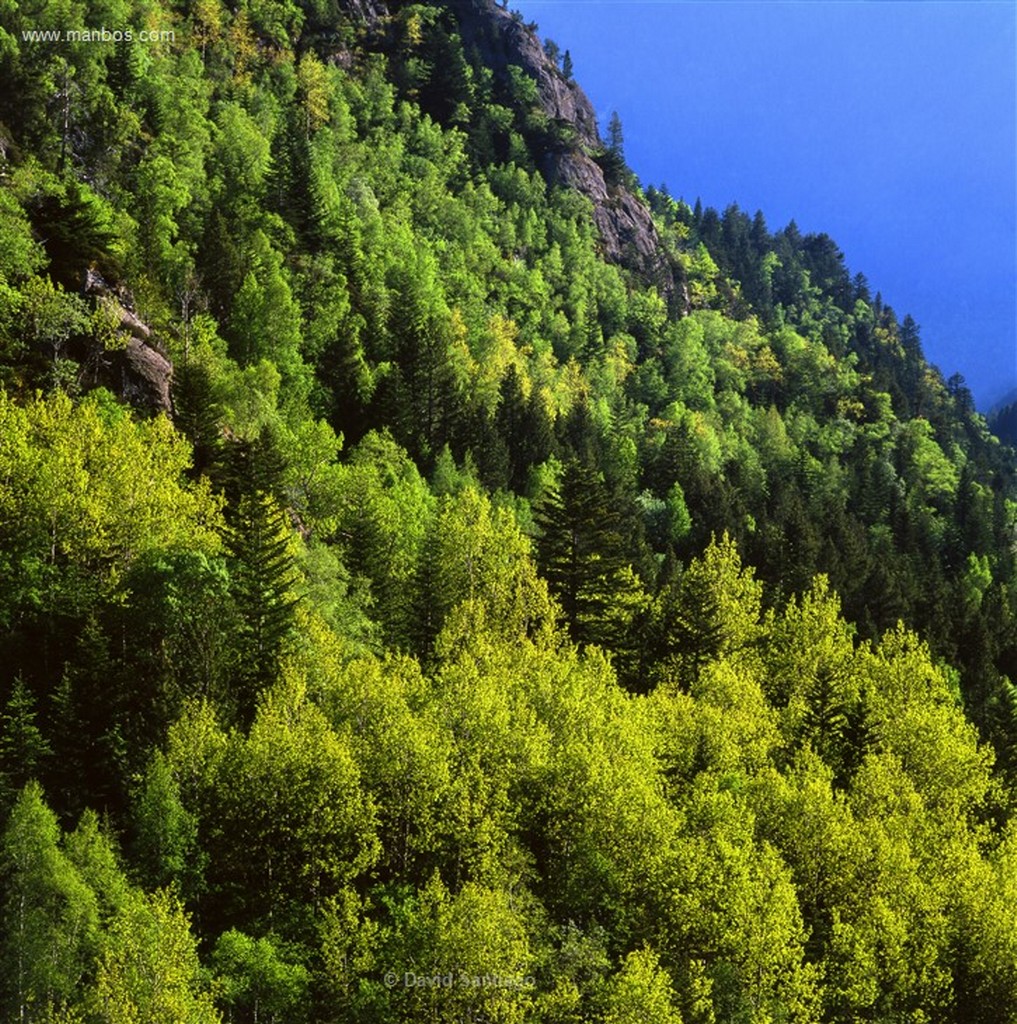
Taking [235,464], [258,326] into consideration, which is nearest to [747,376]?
[258,326]

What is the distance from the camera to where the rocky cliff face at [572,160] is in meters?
177

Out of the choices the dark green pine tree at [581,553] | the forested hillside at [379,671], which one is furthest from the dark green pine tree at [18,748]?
the dark green pine tree at [581,553]

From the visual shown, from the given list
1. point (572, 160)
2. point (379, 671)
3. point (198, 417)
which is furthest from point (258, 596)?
point (572, 160)

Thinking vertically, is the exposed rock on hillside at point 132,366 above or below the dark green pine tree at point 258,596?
above

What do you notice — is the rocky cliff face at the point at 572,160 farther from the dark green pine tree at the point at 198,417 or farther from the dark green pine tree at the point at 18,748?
the dark green pine tree at the point at 18,748

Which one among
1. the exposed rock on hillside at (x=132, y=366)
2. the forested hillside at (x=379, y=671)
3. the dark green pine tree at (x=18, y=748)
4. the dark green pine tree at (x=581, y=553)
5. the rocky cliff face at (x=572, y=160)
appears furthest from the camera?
the rocky cliff face at (x=572, y=160)

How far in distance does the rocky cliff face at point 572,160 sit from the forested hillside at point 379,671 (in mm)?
68666

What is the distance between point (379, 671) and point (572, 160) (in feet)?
491

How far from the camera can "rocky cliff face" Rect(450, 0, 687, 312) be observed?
17725 cm

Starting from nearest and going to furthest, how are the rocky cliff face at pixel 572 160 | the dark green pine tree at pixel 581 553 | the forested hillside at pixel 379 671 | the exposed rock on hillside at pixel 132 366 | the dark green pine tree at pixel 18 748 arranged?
the forested hillside at pixel 379 671 < the dark green pine tree at pixel 18 748 < the exposed rock on hillside at pixel 132 366 < the dark green pine tree at pixel 581 553 < the rocky cliff face at pixel 572 160

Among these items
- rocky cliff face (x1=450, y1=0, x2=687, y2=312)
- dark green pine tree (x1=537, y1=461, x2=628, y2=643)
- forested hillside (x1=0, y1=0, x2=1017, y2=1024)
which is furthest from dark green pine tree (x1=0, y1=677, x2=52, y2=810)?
rocky cliff face (x1=450, y1=0, x2=687, y2=312)

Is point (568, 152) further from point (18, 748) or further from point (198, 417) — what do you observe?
point (18, 748)

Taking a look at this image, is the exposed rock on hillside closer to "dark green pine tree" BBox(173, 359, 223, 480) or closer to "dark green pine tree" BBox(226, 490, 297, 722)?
"dark green pine tree" BBox(173, 359, 223, 480)

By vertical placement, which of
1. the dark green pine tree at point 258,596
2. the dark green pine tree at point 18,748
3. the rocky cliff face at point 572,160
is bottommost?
the dark green pine tree at point 18,748
